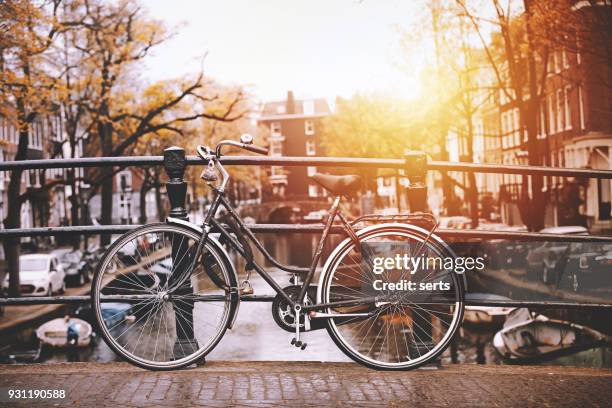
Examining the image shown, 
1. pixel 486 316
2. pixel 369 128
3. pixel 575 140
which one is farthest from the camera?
pixel 369 128

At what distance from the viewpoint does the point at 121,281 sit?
338 cm

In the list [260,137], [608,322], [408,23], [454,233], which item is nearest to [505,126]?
[260,137]

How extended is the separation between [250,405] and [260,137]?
211 feet

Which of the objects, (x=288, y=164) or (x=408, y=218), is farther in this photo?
(x=288, y=164)

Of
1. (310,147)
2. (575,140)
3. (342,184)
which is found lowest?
(342,184)

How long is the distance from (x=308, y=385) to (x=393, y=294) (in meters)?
0.63

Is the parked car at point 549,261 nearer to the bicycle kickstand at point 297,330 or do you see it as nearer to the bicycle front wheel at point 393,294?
the bicycle front wheel at point 393,294

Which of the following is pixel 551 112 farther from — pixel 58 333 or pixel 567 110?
pixel 58 333

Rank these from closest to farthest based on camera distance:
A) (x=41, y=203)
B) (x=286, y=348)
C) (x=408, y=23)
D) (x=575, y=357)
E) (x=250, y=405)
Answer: (x=250, y=405)
(x=575, y=357)
(x=286, y=348)
(x=408, y=23)
(x=41, y=203)

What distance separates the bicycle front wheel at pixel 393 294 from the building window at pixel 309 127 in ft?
296

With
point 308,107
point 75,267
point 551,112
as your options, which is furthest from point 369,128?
point 308,107

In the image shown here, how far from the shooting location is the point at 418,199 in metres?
3.63

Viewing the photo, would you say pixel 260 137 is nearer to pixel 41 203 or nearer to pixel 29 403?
pixel 41 203

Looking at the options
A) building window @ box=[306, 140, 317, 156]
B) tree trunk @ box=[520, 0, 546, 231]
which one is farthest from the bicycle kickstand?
building window @ box=[306, 140, 317, 156]
